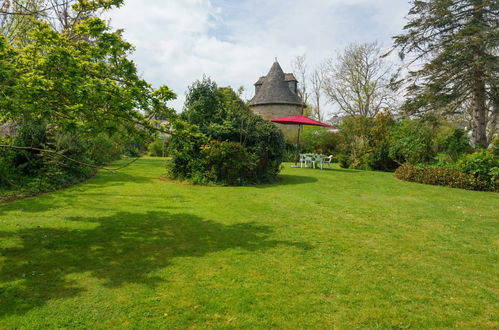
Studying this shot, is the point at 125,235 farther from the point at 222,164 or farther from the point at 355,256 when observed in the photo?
the point at 222,164

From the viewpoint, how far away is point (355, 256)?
192 inches

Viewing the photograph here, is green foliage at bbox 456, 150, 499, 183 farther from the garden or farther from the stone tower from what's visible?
the stone tower

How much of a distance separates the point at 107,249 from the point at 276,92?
116 feet

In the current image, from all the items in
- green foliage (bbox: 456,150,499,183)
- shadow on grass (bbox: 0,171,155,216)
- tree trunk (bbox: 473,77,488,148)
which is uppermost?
tree trunk (bbox: 473,77,488,148)

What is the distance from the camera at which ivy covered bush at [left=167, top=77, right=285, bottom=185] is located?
1214 cm

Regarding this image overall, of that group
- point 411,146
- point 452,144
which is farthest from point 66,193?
point 452,144

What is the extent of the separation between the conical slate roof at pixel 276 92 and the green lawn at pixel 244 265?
99.8 ft

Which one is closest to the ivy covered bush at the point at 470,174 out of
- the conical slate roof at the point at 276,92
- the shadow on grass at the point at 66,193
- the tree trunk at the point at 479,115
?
the tree trunk at the point at 479,115

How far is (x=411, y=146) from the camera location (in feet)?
56.2

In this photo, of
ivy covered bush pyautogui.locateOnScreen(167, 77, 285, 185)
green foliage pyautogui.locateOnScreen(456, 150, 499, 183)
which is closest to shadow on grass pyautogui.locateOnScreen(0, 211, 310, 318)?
ivy covered bush pyautogui.locateOnScreen(167, 77, 285, 185)

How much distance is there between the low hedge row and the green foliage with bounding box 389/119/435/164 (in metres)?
2.27

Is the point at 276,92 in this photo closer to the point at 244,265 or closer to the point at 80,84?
the point at 244,265

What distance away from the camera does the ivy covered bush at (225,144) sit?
1214 centimetres

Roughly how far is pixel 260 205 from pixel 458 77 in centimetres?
1906
